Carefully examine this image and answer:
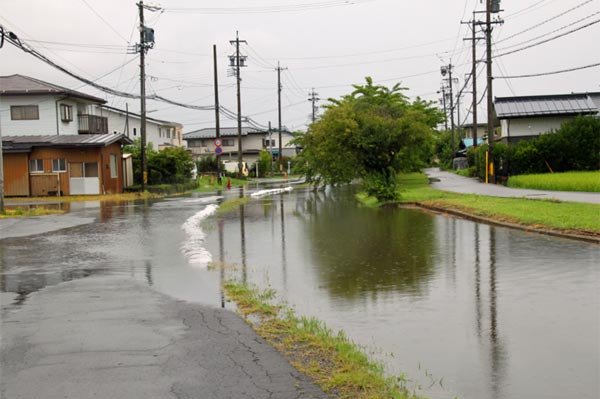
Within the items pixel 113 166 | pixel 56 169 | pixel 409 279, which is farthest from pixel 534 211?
pixel 56 169

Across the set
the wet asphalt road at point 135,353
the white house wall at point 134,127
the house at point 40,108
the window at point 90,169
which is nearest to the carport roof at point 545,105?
the window at point 90,169

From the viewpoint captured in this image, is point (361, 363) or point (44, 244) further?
point (44, 244)

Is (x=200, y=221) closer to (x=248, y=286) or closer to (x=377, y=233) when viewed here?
(x=377, y=233)

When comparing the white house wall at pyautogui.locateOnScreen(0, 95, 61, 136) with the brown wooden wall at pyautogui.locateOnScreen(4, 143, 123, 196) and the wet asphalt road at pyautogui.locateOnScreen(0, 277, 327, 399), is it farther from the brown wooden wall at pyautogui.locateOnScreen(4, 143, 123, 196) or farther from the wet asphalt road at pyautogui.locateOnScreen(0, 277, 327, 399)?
the wet asphalt road at pyautogui.locateOnScreen(0, 277, 327, 399)

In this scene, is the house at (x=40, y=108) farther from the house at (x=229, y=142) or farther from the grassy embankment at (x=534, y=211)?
the house at (x=229, y=142)

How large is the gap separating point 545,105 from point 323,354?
4250 centimetres

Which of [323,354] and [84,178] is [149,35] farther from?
[323,354]

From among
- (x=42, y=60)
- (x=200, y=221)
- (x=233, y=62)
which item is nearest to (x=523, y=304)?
(x=200, y=221)

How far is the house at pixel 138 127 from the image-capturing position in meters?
60.5

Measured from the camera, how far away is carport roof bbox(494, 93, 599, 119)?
43.2 metres

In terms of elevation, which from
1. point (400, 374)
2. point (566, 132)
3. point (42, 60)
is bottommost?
point (400, 374)

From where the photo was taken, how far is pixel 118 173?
42.1m

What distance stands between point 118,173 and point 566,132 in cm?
2742

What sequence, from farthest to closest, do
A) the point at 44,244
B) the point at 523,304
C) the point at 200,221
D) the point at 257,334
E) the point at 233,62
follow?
1. the point at 233,62
2. the point at 200,221
3. the point at 44,244
4. the point at 523,304
5. the point at 257,334
